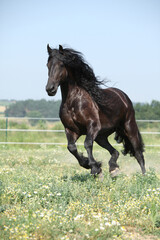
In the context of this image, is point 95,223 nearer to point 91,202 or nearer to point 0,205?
point 91,202

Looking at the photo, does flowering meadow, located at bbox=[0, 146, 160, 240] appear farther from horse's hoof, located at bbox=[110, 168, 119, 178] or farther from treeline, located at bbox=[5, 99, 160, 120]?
treeline, located at bbox=[5, 99, 160, 120]

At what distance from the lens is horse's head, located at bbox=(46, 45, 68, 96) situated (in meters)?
5.71

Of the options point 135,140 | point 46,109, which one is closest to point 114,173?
point 135,140

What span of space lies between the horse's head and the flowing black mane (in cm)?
15

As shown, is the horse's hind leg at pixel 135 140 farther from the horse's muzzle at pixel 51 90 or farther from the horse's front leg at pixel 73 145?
the horse's muzzle at pixel 51 90

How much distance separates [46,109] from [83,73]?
70.9 ft

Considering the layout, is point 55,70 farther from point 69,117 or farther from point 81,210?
point 81,210

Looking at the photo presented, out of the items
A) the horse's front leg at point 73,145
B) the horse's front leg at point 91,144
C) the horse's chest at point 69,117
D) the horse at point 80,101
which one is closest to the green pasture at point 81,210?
the horse's front leg at point 91,144

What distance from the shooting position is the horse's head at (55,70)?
5.71m

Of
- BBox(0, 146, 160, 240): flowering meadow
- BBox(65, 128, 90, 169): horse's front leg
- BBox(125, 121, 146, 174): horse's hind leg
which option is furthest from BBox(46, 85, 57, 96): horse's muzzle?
BBox(125, 121, 146, 174): horse's hind leg

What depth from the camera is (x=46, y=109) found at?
28.0 meters

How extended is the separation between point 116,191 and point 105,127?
5.55 feet

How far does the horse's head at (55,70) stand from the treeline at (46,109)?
19135 millimetres

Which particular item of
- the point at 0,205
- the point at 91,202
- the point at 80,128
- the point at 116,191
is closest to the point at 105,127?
the point at 80,128
